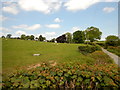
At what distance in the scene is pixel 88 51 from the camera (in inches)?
372

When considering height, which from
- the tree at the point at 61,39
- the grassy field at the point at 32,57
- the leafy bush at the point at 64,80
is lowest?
the grassy field at the point at 32,57

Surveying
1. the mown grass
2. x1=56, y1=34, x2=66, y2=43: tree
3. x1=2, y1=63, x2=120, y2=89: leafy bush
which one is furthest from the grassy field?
x1=56, y1=34, x2=66, y2=43: tree

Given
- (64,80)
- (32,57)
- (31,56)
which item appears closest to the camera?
A: (64,80)

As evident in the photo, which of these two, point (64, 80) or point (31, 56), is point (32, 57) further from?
point (64, 80)

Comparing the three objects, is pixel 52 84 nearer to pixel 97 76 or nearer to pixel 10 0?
pixel 97 76

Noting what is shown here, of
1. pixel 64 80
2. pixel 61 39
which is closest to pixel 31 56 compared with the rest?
pixel 64 80

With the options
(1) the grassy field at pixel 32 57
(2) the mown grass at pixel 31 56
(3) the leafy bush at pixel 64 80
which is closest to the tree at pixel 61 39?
(2) the mown grass at pixel 31 56

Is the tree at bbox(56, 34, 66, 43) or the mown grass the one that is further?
the tree at bbox(56, 34, 66, 43)

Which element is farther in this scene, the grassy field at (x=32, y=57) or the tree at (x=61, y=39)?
the tree at (x=61, y=39)

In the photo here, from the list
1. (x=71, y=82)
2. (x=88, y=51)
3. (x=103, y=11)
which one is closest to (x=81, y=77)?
(x=71, y=82)

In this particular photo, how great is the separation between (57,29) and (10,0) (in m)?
2.24

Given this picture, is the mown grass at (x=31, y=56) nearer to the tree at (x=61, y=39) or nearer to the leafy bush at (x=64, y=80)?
the leafy bush at (x=64, y=80)

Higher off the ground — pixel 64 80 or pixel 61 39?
pixel 61 39

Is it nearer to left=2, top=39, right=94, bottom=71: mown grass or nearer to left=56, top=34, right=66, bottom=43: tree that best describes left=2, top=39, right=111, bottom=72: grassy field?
left=2, top=39, right=94, bottom=71: mown grass
